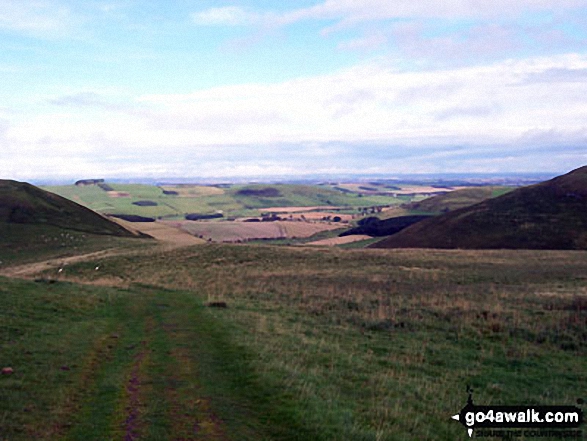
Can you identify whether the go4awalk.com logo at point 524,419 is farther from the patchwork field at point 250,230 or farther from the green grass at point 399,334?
the patchwork field at point 250,230

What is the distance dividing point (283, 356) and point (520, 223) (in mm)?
85624

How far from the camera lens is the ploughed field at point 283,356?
10.5 m

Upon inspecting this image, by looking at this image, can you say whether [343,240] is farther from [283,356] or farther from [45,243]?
[283,356]

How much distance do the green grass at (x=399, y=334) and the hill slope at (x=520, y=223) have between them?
38.2 meters

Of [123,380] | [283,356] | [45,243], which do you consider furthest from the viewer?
[45,243]

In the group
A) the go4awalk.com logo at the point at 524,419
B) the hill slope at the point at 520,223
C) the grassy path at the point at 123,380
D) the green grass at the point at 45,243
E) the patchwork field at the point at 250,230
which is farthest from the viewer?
the patchwork field at the point at 250,230

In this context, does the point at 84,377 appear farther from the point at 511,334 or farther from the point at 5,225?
the point at 5,225

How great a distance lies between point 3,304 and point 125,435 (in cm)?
1533

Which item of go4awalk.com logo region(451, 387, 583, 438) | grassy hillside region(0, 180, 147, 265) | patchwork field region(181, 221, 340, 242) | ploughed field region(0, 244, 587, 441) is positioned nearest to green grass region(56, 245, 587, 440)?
ploughed field region(0, 244, 587, 441)

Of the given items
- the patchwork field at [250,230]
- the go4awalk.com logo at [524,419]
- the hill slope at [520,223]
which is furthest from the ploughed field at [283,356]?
the patchwork field at [250,230]

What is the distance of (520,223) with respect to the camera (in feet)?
298

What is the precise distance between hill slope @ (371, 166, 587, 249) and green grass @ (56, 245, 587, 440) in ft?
125

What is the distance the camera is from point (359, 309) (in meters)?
27.5

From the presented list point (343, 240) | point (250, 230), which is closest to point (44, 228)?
point (343, 240)
